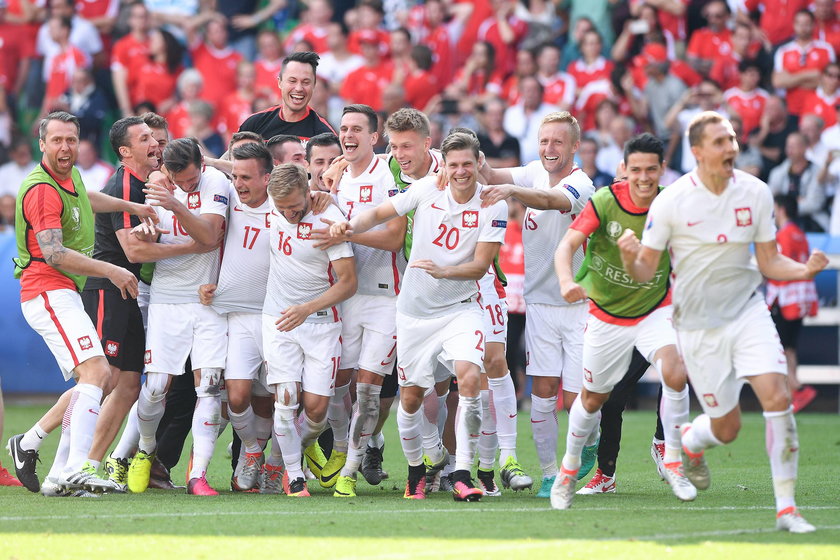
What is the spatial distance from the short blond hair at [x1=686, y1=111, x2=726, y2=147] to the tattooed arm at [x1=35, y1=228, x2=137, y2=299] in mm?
3787

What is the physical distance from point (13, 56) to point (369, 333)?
1313cm

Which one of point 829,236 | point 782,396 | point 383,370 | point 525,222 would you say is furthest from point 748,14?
point 782,396

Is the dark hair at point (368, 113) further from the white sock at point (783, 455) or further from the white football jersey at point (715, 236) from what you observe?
the white sock at point (783, 455)

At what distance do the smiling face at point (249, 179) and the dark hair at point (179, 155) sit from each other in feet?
1.09

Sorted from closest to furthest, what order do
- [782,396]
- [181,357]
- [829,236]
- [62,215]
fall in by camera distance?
[782,396] < [62,215] < [181,357] < [829,236]

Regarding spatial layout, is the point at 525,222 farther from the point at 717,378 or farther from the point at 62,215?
the point at 62,215

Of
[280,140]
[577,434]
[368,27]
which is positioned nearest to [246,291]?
[280,140]

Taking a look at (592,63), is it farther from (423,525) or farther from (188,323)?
(423,525)

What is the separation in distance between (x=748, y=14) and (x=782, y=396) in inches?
479

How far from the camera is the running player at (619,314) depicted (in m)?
7.87

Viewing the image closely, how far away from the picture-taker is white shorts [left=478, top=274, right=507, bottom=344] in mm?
8781

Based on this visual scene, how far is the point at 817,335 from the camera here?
50.9 feet

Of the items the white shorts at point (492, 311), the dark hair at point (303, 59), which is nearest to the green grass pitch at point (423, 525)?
the white shorts at point (492, 311)

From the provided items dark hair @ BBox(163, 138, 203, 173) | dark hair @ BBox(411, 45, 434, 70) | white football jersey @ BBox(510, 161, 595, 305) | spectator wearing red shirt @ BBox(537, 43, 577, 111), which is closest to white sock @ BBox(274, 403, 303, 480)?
dark hair @ BBox(163, 138, 203, 173)
